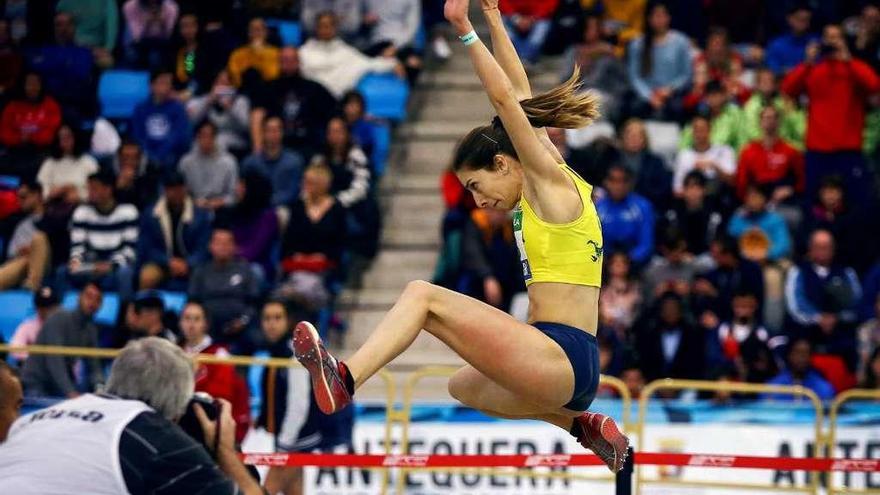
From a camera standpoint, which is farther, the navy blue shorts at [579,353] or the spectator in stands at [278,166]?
the spectator in stands at [278,166]

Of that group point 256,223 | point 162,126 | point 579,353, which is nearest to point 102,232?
point 256,223

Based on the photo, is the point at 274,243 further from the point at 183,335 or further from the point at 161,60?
the point at 161,60

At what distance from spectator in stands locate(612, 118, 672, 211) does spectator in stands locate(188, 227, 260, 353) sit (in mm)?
3461

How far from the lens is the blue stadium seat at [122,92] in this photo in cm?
A: 1750

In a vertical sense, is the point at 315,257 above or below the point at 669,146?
below

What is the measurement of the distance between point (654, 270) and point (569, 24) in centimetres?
378

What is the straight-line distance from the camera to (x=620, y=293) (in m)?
14.0

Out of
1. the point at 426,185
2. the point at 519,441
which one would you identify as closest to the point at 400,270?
the point at 426,185

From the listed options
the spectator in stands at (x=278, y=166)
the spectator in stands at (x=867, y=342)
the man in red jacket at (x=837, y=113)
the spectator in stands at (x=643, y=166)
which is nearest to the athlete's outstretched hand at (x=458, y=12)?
the spectator in stands at (x=867, y=342)

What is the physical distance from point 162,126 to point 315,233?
2669 mm

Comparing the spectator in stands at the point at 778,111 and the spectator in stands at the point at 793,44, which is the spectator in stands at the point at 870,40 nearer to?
the spectator in stands at the point at 793,44

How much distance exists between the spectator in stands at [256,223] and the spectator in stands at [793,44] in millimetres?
5127

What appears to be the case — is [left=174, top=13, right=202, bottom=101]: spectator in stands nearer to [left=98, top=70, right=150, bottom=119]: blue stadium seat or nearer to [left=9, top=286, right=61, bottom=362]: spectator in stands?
[left=98, top=70, right=150, bottom=119]: blue stadium seat

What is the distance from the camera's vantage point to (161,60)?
58.3 ft
